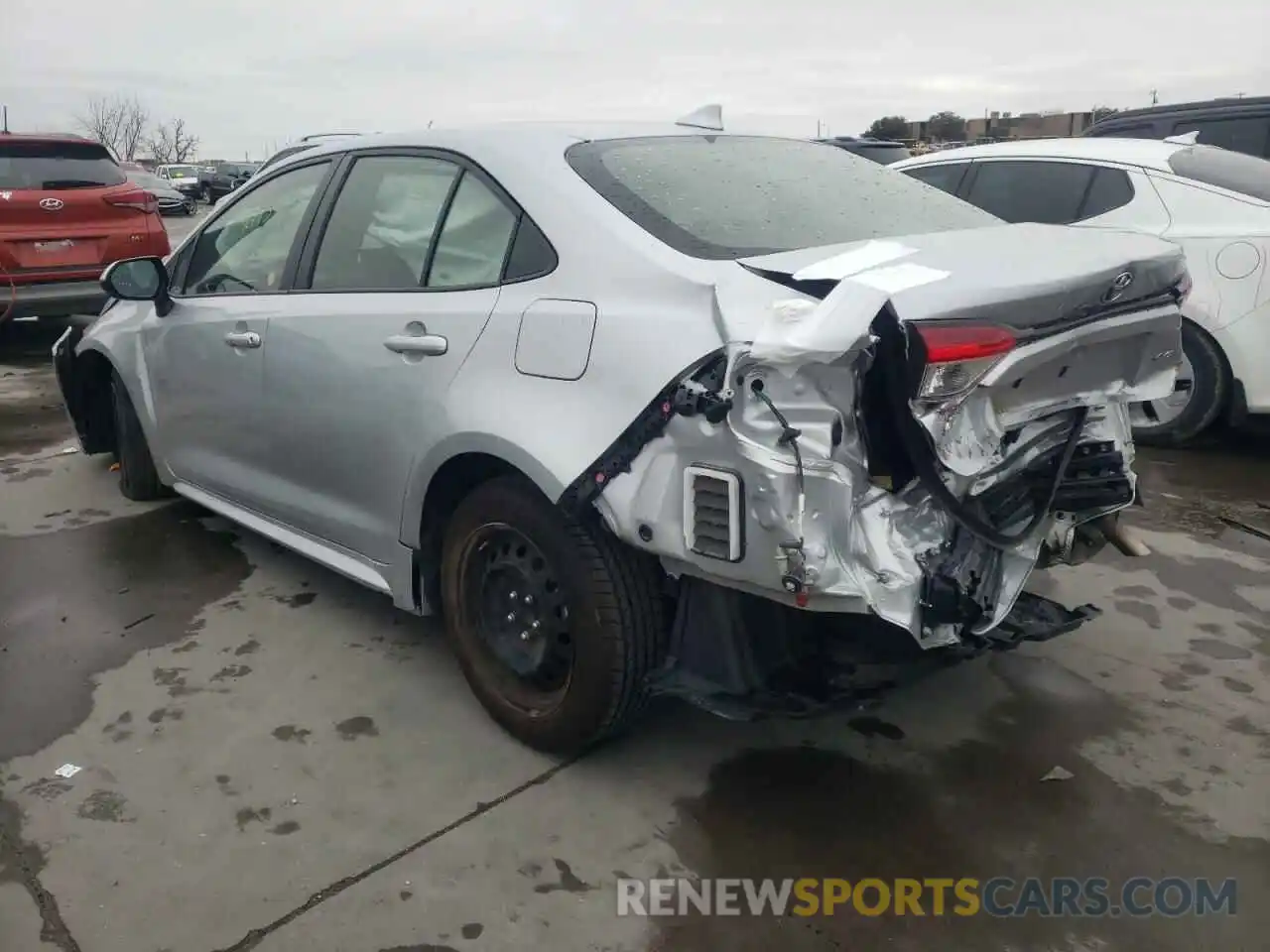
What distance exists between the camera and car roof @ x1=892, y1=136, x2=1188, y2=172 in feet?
18.7

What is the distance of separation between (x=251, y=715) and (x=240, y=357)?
1310mm

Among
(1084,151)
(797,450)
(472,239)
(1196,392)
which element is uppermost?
(1084,151)

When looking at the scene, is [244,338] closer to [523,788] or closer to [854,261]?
[523,788]

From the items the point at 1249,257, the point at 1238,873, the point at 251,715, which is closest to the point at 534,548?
the point at 251,715

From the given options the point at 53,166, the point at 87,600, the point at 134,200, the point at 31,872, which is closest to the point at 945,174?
the point at 87,600

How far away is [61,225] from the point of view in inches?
328

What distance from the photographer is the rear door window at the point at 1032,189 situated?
5902mm

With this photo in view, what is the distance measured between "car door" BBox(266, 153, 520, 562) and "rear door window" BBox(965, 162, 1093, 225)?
12.9 ft

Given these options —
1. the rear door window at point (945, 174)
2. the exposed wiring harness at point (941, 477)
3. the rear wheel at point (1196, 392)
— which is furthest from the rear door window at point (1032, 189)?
the exposed wiring harness at point (941, 477)

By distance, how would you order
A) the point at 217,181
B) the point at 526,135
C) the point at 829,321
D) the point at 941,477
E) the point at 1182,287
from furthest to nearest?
the point at 217,181, the point at 526,135, the point at 1182,287, the point at 941,477, the point at 829,321

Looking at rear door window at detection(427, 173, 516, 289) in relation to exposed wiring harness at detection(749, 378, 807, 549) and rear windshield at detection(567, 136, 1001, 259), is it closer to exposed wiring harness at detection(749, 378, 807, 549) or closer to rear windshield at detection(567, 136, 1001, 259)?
rear windshield at detection(567, 136, 1001, 259)

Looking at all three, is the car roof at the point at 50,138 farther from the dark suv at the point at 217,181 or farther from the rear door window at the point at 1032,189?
the dark suv at the point at 217,181

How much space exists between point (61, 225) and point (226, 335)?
18.6 ft

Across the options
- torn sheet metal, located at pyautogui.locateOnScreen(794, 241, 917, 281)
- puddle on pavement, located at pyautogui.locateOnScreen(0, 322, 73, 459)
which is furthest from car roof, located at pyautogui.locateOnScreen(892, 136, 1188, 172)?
puddle on pavement, located at pyautogui.locateOnScreen(0, 322, 73, 459)
